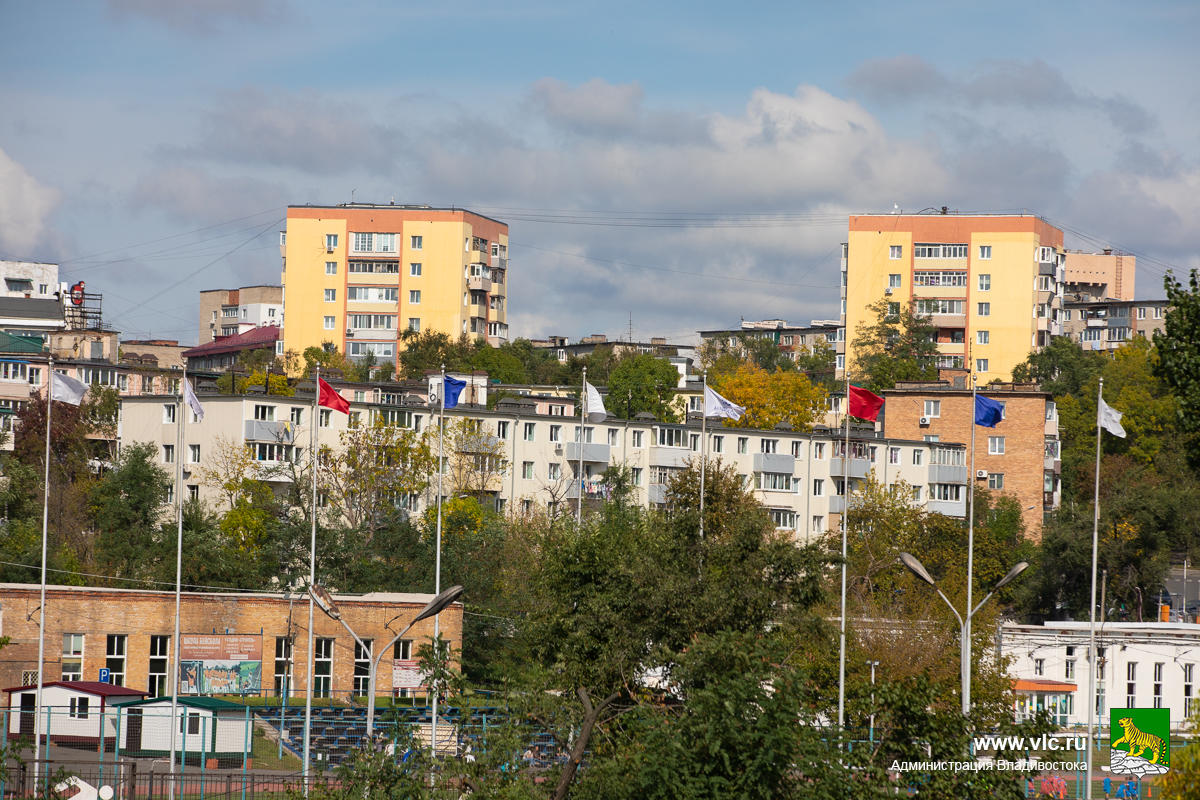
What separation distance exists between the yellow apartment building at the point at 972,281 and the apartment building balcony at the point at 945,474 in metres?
34.0

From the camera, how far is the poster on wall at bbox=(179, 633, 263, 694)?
2224 inches

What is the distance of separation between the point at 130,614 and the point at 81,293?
275ft

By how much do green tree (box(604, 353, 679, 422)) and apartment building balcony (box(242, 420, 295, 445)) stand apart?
31091mm

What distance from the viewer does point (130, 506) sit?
253ft

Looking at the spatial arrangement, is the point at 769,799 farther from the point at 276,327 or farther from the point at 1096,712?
the point at 276,327

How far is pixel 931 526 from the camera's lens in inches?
3418

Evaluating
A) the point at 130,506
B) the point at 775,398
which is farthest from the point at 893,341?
the point at 130,506

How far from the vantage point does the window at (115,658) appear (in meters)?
56.2

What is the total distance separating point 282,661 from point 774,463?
44.8 metres

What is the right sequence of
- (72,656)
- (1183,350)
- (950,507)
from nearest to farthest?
(1183,350), (72,656), (950,507)

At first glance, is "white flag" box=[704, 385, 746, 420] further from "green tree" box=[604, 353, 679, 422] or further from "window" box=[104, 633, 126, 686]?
"green tree" box=[604, 353, 679, 422]

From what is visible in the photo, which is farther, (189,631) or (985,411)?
(189,631)

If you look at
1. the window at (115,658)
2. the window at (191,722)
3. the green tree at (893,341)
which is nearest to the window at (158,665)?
the window at (115,658)

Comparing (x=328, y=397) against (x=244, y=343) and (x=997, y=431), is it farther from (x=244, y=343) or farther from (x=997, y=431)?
(x=244, y=343)
